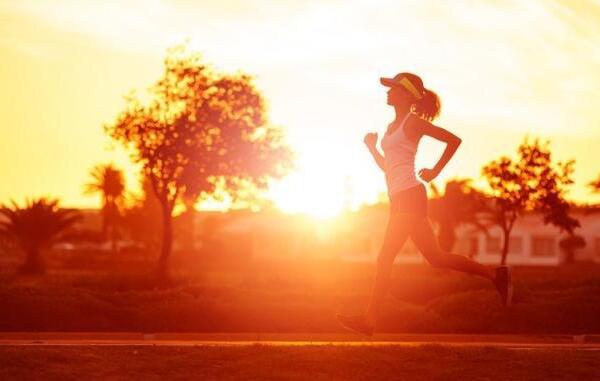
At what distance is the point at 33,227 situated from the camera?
51.8 m

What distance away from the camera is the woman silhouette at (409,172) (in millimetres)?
9852

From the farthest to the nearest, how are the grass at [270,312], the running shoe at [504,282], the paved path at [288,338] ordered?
1. the grass at [270,312]
2. the paved path at [288,338]
3. the running shoe at [504,282]

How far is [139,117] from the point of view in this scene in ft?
164

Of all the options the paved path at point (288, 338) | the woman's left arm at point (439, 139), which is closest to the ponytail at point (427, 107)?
the woman's left arm at point (439, 139)

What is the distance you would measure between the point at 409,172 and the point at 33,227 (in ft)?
145

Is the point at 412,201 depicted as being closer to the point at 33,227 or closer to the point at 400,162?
the point at 400,162

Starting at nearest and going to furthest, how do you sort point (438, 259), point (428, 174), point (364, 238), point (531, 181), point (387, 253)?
point (428, 174), point (438, 259), point (387, 253), point (531, 181), point (364, 238)

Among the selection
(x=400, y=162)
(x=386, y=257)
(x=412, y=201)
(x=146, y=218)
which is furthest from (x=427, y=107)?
(x=146, y=218)

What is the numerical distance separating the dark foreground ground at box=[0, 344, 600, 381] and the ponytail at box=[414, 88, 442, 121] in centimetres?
254

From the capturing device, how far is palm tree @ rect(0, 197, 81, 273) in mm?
51656

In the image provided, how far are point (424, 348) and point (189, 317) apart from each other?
36.1ft

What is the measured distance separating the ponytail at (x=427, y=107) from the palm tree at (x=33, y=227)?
4343 centimetres

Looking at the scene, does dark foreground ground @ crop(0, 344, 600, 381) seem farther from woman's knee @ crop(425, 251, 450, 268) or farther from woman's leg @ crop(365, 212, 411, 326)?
woman's knee @ crop(425, 251, 450, 268)

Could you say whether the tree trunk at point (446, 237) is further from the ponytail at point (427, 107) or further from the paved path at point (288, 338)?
the ponytail at point (427, 107)
